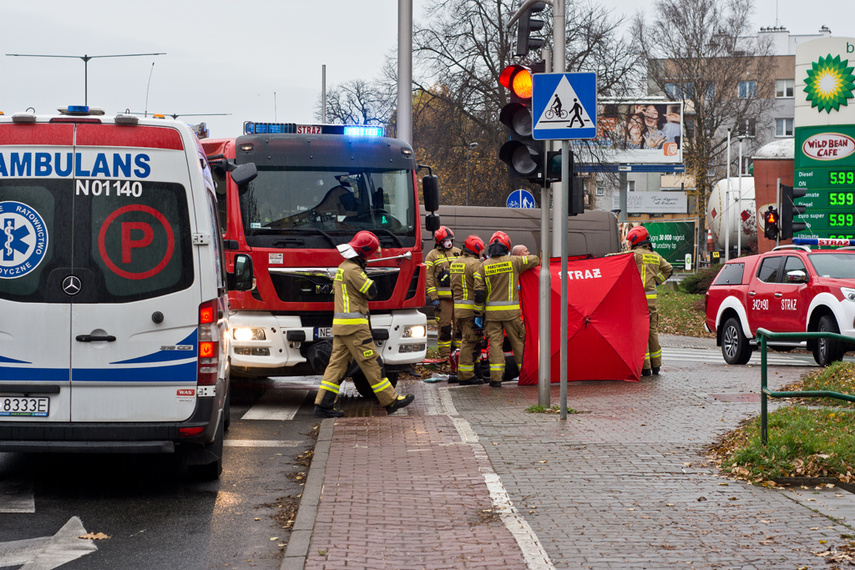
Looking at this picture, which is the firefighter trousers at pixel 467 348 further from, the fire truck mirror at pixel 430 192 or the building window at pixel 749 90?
the building window at pixel 749 90

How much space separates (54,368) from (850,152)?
20.4 metres

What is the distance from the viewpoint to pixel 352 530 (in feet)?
19.3

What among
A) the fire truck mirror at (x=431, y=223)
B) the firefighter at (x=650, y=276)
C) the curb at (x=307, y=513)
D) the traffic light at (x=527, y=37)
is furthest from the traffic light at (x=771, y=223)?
the curb at (x=307, y=513)

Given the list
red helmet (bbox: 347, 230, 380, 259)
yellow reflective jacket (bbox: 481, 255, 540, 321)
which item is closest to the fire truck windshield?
red helmet (bbox: 347, 230, 380, 259)

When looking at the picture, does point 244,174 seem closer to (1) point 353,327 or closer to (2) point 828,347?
(1) point 353,327

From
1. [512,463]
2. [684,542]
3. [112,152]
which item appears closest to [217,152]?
[112,152]

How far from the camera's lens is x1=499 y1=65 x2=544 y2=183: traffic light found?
403 inches

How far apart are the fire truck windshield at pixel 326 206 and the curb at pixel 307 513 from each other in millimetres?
3196

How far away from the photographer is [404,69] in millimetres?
16953

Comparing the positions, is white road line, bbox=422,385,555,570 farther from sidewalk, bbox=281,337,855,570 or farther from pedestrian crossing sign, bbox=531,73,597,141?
pedestrian crossing sign, bbox=531,73,597,141

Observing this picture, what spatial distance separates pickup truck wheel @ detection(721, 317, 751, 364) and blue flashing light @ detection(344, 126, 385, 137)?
7.67 meters

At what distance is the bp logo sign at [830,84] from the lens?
23.9 m

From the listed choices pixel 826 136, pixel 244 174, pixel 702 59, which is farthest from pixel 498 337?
pixel 702 59

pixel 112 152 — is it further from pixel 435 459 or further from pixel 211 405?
pixel 435 459
